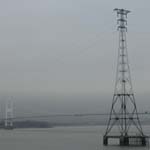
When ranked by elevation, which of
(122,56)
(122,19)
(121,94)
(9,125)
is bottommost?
(9,125)

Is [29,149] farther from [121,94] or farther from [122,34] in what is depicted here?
[122,34]

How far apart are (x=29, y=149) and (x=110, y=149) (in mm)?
10608

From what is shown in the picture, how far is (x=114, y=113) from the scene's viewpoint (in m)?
59.9

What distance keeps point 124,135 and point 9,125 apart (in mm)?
109946

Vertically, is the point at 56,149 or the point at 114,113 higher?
the point at 114,113

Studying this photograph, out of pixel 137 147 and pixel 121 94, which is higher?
pixel 121 94

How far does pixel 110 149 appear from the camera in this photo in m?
57.2

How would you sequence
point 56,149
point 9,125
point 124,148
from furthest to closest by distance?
point 9,125 < point 56,149 < point 124,148

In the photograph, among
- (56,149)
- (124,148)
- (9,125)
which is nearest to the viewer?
(124,148)

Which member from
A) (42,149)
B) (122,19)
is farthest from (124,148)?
(122,19)

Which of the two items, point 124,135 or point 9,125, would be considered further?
point 9,125

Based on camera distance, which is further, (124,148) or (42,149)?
(42,149)

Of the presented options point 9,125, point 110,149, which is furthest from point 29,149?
point 9,125

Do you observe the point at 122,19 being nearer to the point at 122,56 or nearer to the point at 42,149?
the point at 122,56
